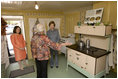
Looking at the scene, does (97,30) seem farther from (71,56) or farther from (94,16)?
(71,56)

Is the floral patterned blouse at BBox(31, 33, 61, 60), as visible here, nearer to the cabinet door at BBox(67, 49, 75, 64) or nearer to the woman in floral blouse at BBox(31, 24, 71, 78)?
the woman in floral blouse at BBox(31, 24, 71, 78)

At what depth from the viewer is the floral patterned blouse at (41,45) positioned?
1.62 meters

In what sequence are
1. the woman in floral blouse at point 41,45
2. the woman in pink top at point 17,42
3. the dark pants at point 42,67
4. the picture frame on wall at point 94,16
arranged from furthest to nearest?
the woman in pink top at point 17,42 < the picture frame on wall at point 94,16 < the dark pants at point 42,67 < the woman in floral blouse at point 41,45

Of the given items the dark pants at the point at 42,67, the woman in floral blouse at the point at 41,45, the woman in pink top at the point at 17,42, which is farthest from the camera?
the woman in pink top at the point at 17,42

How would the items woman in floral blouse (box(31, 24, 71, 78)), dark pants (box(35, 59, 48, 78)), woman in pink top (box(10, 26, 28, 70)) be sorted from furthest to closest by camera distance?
woman in pink top (box(10, 26, 28, 70)), dark pants (box(35, 59, 48, 78)), woman in floral blouse (box(31, 24, 71, 78))

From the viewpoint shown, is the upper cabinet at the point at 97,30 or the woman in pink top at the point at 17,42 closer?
the upper cabinet at the point at 97,30

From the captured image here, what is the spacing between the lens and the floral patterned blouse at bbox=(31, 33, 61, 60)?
1.62 m

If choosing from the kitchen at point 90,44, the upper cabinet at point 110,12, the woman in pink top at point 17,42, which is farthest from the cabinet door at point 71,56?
the woman in pink top at point 17,42

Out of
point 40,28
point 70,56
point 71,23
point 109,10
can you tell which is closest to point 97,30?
point 109,10

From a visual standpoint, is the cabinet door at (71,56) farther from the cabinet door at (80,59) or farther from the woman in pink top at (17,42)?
the woman in pink top at (17,42)

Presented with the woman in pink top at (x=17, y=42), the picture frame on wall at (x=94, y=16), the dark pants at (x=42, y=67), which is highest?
the picture frame on wall at (x=94, y=16)

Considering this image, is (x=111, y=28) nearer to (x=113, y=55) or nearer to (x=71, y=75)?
(x=113, y=55)

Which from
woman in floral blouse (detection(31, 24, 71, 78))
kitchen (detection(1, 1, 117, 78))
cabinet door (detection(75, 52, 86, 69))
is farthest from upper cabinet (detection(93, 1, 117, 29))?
woman in floral blouse (detection(31, 24, 71, 78))

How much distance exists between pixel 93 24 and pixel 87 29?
18 cm
